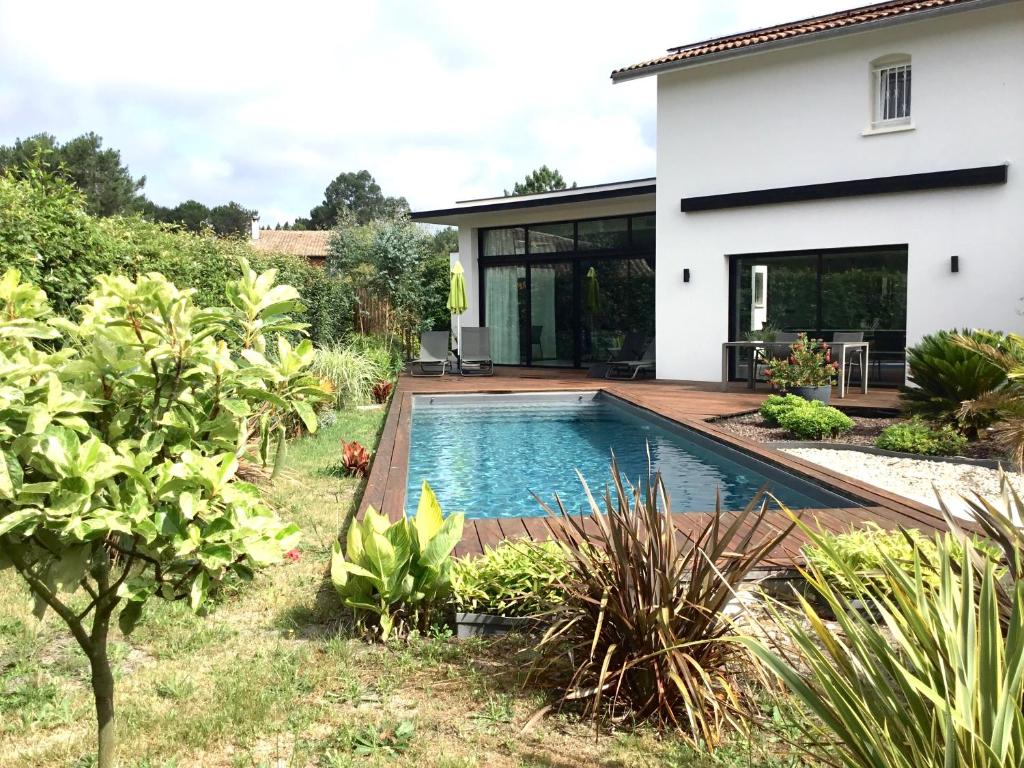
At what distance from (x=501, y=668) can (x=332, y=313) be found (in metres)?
15.1

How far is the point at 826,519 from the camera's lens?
5.13 metres

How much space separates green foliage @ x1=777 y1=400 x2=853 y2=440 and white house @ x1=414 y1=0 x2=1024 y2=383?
3.75 metres

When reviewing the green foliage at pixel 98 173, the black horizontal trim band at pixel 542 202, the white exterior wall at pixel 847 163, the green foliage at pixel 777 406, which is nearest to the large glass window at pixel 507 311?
the black horizontal trim band at pixel 542 202

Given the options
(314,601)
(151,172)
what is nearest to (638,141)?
(151,172)

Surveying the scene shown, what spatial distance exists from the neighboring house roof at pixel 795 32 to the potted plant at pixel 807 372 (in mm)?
4521

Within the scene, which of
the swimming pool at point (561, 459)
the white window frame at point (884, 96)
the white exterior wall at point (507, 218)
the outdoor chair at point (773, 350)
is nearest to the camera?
the swimming pool at point (561, 459)

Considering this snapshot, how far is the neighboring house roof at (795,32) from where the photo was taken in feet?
35.8

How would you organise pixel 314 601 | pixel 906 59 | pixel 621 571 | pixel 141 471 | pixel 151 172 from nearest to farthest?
pixel 141 471, pixel 621 571, pixel 314 601, pixel 906 59, pixel 151 172

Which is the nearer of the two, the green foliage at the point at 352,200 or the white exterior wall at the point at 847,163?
the white exterior wall at the point at 847,163

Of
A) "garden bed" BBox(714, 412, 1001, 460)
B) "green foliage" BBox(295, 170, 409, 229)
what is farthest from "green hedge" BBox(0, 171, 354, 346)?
"green foliage" BBox(295, 170, 409, 229)

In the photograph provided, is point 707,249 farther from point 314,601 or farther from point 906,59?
point 314,601

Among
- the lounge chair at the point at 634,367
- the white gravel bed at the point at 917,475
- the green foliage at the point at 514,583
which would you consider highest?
the lounge chair at the point at 634,367

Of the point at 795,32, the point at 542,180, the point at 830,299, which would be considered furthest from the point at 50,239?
the point at 542,180

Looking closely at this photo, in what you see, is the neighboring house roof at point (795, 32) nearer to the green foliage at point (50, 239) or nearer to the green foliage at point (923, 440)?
the green foliage at point (923, 440)
